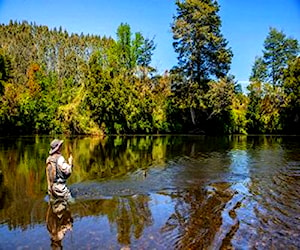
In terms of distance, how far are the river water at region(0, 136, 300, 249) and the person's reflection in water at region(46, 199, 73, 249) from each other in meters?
0.02

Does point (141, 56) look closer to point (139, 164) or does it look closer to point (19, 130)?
point (19, 130)

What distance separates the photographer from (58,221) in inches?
306

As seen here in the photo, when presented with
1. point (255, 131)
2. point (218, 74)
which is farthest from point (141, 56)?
point (255, 131)

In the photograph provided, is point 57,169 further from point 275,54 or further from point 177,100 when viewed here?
point 275,54

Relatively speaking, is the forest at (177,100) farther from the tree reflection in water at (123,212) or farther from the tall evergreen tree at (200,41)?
the tree reflection in water at (123,212)

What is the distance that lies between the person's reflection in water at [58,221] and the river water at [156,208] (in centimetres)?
2

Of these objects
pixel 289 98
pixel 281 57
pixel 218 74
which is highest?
pixel 281 57

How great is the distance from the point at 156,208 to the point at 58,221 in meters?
2.28

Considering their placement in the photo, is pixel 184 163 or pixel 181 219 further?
pixel 184 163

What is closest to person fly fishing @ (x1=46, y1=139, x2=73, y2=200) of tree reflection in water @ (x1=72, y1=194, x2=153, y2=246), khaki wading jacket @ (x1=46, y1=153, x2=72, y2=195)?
khaki wading jacket @ (x1=46, y1=153, x2=72, y2=195)

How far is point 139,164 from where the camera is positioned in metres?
16.5

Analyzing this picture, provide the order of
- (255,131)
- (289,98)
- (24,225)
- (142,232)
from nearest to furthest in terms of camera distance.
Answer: (142,232) → (24,225) → (289,98) → (255,131)

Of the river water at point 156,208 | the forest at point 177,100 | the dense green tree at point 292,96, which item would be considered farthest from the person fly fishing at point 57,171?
the dense green tree at point 292,96

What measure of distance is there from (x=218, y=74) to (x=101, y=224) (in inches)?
1415
